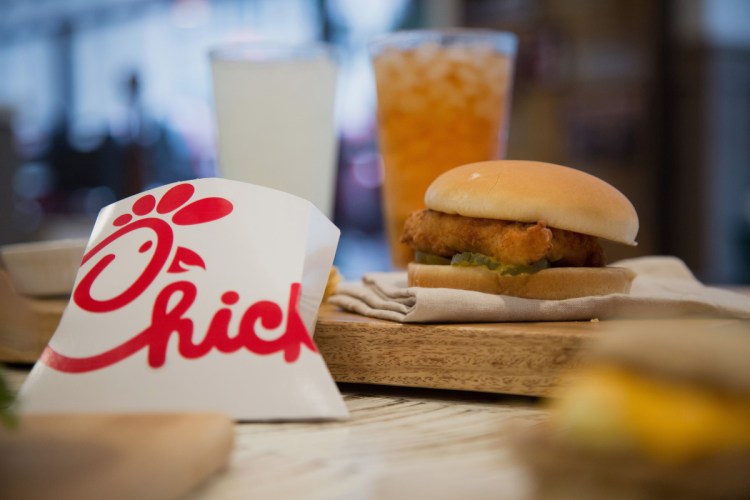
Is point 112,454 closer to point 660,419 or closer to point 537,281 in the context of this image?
point 660,419

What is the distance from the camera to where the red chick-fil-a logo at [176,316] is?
36.6 inches

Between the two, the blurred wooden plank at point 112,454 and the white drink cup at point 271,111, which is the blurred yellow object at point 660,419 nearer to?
the blurred wooden plank at point 112,454

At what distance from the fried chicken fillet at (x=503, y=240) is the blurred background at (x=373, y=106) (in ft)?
8.24

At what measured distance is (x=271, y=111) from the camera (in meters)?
2.04

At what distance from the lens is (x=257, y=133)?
6.72ft

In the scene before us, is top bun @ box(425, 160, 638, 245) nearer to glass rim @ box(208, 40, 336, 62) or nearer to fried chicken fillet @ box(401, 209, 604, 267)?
fried chicken fillet @ box(401, 209, 604, 267)

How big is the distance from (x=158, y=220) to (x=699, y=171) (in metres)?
5.26

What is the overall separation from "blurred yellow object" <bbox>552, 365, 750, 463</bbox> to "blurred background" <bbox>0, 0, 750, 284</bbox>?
3.24m

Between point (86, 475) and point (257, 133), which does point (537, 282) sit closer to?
point (86, 475)

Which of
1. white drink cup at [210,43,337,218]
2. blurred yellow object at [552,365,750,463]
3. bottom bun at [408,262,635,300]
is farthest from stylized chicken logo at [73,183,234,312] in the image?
white drink cup at [210,43,337,218]

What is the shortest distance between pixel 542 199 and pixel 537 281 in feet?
0.39

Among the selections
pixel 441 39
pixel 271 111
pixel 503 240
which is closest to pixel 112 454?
pixel 503 240

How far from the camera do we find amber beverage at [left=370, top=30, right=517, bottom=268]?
2033 mm

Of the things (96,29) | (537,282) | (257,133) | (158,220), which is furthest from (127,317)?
(96,29)
